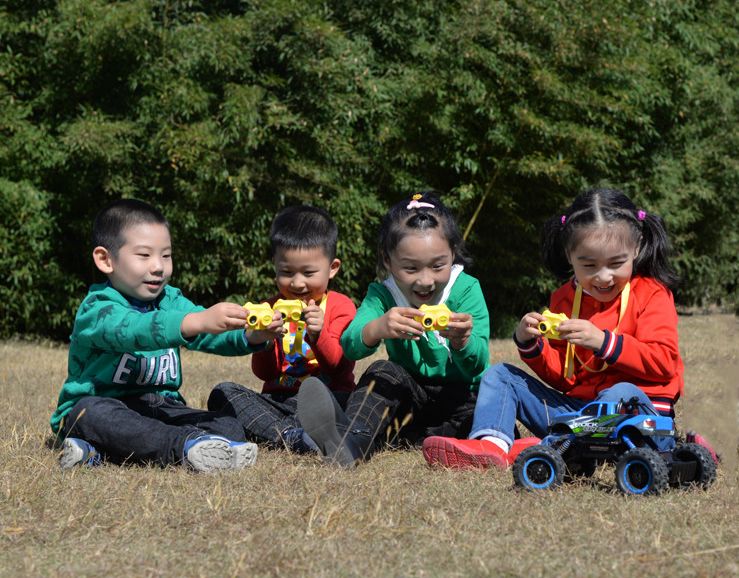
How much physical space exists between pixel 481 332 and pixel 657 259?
82 centimetres

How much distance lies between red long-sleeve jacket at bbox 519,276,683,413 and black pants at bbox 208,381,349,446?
0.97 m

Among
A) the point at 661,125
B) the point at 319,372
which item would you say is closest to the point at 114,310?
the point at 319,372

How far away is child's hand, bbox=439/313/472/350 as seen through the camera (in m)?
3.89

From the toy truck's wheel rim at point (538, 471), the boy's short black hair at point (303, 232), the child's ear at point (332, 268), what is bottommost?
the toy truck's wheel rim at point (538, 471)

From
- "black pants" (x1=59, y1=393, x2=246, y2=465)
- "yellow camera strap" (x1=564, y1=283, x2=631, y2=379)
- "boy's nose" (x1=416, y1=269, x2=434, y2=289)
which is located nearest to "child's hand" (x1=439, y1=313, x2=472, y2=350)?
"boy's nose" (x1=416, y1=269, x2=434, y2=289)

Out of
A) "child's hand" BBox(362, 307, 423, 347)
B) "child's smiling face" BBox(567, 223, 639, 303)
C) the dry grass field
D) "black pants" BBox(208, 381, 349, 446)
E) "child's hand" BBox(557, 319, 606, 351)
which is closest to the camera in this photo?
the dry grass field

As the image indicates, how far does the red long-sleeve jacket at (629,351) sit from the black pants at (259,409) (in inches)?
38.3

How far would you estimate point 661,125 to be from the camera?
14992mm

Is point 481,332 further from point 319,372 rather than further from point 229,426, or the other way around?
point 229,426

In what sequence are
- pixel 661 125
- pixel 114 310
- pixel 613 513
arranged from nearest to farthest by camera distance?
pixel 613 513
pixel 114 310
pixel 661 125

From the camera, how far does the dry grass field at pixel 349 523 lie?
2.53 meters

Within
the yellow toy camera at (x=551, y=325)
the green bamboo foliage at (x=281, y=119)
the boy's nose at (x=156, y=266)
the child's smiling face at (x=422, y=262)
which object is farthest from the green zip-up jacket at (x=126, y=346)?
the green bamboo foliage at (x=281, y=119)

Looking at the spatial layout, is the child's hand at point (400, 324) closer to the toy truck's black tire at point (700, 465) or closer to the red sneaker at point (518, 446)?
the red sneaker at point (518, 446)

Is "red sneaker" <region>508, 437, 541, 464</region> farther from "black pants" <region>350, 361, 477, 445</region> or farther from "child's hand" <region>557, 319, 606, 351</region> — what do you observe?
"child's hand" <region>557, 319, 606, 351</region>
